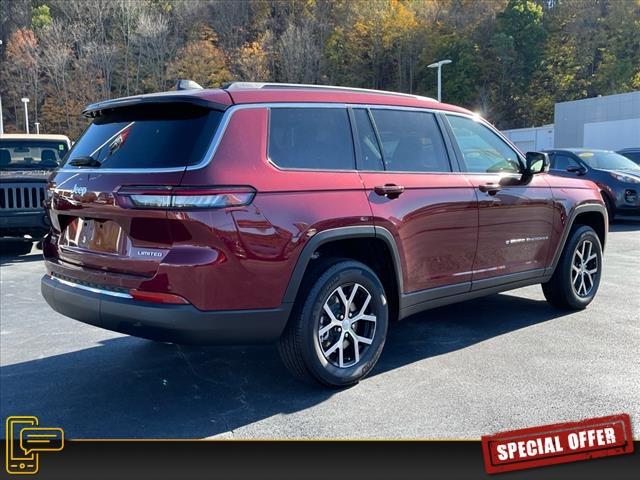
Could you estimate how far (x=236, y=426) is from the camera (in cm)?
333

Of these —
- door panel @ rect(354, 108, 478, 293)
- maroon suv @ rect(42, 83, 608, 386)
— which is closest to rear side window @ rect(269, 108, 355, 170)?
maroon suv @ rect(42, 83, 608, 386)

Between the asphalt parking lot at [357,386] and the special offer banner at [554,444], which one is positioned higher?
the special offer banner at [554,444]

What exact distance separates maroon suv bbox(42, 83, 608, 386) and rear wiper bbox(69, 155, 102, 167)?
12 millimetres

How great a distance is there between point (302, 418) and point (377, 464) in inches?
24.9

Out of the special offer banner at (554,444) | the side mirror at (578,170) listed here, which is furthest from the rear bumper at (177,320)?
the side mirror at (578,170)

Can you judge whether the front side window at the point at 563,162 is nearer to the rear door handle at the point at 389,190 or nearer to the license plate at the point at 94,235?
the rear door handle at the point at 389,190

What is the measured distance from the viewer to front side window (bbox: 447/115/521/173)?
4.69 meters

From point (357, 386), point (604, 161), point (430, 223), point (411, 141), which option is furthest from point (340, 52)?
point (357, 386)

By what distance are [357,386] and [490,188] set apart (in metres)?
1.93

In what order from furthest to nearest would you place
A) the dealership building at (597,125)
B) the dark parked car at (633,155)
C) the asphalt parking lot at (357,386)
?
the dealership building at (597,125) < the dark parked car at (633,155) < the asphalt parking lot at (357,386)

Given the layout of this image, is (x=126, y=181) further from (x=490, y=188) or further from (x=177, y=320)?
(x=490, y=188)

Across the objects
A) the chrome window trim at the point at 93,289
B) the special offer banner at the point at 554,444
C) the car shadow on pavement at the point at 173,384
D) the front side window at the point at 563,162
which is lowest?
the car shadow on pavement at the point at 173,384

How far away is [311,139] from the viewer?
12.1ft

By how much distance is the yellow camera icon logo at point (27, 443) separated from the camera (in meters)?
2.85
